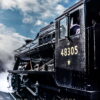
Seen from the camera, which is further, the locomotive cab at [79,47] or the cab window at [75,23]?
the cab window at [75,23]

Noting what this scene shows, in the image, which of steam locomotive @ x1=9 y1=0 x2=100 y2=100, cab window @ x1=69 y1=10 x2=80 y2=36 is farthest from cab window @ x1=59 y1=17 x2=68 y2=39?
cab window @ x1=69 y1=10 x2=80 y2=36

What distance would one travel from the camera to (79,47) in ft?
16.9

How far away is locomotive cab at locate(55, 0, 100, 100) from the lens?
4848 millimetres

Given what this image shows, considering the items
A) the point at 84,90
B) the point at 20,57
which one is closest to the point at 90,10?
the point at 84,90

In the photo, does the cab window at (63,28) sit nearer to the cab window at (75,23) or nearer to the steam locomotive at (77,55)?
the steam locomotive at (77,55)

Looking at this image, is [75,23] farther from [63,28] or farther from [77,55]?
[77,55]

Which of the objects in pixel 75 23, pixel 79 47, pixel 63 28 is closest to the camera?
pixel 79 47

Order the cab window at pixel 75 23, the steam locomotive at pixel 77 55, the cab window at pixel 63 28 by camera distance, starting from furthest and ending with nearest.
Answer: the cab window at pixel 63 28 < the cab window at pixel 75 23 < the steam locomotive at pixel 77 55

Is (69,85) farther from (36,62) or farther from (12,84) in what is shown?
(12,84)

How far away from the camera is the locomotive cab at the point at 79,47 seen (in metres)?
4.85

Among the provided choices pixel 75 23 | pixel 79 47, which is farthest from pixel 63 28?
pixel 79 47

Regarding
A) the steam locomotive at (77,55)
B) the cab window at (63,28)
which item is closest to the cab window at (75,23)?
the steam locomotive at (77,55)

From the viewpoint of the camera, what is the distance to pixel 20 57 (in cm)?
1133

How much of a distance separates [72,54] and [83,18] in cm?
90
